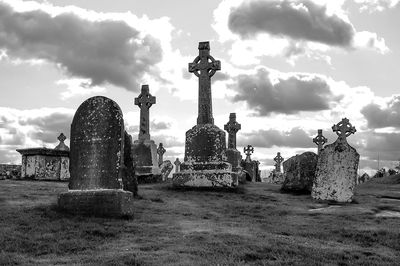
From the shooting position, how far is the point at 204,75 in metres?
20.7

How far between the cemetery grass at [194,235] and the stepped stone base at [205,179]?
415 cm

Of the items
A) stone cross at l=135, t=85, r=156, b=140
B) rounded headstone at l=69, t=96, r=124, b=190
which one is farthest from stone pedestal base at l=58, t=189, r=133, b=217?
stone cross at l=135, t=85, r=156, b=140

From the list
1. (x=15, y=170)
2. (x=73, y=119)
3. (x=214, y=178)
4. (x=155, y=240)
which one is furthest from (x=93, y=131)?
(x=15, y=170)

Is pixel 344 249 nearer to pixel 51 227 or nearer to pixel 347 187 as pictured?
pixel 51 227

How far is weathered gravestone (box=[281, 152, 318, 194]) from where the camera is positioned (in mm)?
19250

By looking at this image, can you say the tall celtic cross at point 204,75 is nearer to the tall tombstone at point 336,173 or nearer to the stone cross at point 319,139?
the tall tombstone at point 336,173

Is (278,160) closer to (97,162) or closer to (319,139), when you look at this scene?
(319,139)

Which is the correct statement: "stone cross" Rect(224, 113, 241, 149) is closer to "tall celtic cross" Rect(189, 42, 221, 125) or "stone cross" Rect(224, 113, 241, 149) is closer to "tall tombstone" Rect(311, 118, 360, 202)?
"tall celtic cross" Rect(189, 42, 221, 125)

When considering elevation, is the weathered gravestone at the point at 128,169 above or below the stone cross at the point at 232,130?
below

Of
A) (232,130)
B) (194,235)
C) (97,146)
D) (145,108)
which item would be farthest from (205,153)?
(232,130)

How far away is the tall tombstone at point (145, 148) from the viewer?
24.0 meters

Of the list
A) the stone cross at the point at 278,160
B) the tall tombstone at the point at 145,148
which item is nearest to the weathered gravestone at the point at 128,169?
the tall tombstone at the point at 145,148

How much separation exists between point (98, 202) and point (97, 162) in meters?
1.03

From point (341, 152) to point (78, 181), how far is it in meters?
10.7
